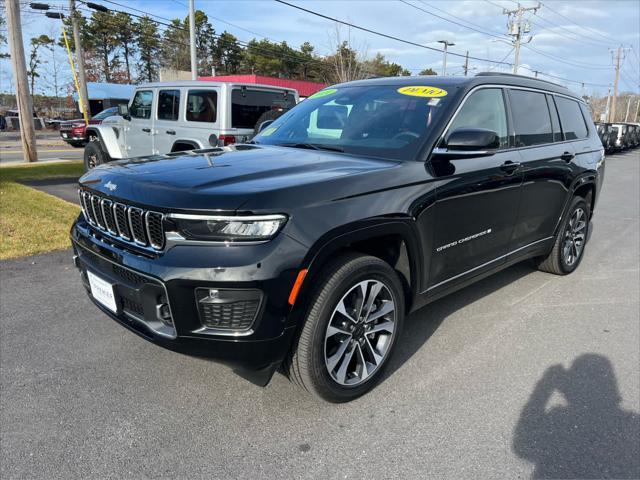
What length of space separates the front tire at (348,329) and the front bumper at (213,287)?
0.17 m

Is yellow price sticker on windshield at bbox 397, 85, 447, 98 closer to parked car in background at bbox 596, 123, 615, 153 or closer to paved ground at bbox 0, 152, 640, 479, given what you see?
paved ground at bbox 0, 152, 640, 479

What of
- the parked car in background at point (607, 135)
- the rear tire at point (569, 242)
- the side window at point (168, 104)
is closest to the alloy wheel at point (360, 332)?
the rear tire at point (569, 242)

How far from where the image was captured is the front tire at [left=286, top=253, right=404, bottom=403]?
2.50 metres

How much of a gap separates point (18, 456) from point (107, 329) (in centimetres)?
140

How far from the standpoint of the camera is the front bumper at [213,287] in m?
2.21

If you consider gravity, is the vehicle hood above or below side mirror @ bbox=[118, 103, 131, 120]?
below

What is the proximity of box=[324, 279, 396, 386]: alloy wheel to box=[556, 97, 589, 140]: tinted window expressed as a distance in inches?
121

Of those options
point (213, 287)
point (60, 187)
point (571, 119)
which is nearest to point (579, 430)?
point (213, 287)

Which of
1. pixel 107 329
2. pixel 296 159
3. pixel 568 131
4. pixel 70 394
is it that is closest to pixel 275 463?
pixel 70 394

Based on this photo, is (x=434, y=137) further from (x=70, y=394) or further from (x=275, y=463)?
(x=70, y=394)

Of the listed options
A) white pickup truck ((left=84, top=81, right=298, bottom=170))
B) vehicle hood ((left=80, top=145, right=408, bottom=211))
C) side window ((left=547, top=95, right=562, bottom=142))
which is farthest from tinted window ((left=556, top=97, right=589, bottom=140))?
white pickup truck ((left=84, top=81, right=298, bottom=170))

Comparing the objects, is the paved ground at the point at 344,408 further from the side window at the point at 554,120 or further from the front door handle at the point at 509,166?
the side window at the point at 554,120

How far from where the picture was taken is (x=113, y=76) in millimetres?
61969

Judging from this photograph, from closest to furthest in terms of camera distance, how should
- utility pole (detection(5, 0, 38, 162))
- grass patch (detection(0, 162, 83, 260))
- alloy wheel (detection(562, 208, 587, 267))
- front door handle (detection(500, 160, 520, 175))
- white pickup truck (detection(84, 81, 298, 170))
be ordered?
front door handle (detection(500, 160, 520, 175)), alloy wheel (detection(562, 208, 587, 267)), grass patch (detection(0, 162, 83, 260)), white pickup truck (detection(84, 81, 298, 170)), utility pole (detection(5, 0, 38, 162))
